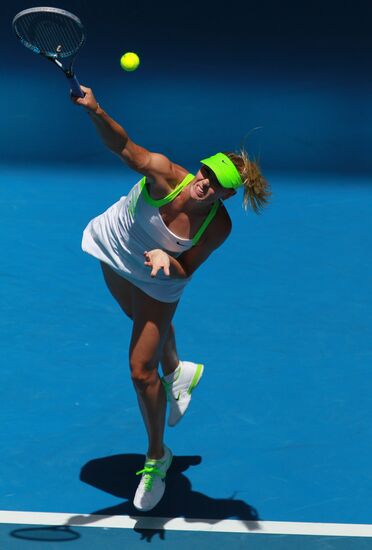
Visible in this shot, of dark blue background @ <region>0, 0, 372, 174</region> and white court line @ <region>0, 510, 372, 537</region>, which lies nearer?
white court line @ <region>0, 510, 372, 537</region>

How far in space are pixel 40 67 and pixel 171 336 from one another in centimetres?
453

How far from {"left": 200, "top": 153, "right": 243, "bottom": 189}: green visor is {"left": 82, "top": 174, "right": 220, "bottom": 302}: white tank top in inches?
10.6

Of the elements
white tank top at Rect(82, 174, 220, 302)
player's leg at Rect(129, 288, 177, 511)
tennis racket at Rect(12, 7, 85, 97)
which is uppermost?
tennis racket at Rect(12, 7, 85, 97)

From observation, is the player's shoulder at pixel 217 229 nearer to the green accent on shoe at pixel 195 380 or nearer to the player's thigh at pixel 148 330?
the player's thigh at pixel 148 330

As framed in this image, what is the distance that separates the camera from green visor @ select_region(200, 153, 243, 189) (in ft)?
15.8

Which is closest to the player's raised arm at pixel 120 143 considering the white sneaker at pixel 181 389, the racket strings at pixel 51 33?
the racket strings at pixel 51 33

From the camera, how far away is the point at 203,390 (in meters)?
6.17

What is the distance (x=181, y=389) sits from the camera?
5766 mm

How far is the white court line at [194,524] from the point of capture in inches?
201

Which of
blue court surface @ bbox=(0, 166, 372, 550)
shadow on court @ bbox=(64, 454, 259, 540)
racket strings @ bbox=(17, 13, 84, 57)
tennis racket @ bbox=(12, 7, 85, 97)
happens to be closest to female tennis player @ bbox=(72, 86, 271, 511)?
shadow on court @ bbox=(64, 454, 259, 540)

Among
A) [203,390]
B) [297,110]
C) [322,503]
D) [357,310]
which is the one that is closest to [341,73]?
[297,110]

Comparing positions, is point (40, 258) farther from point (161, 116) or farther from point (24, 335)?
point (161, 116)

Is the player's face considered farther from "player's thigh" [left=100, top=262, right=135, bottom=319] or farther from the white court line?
the white court line

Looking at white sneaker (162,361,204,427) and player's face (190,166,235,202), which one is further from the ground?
player's face (190,166,235,202)
